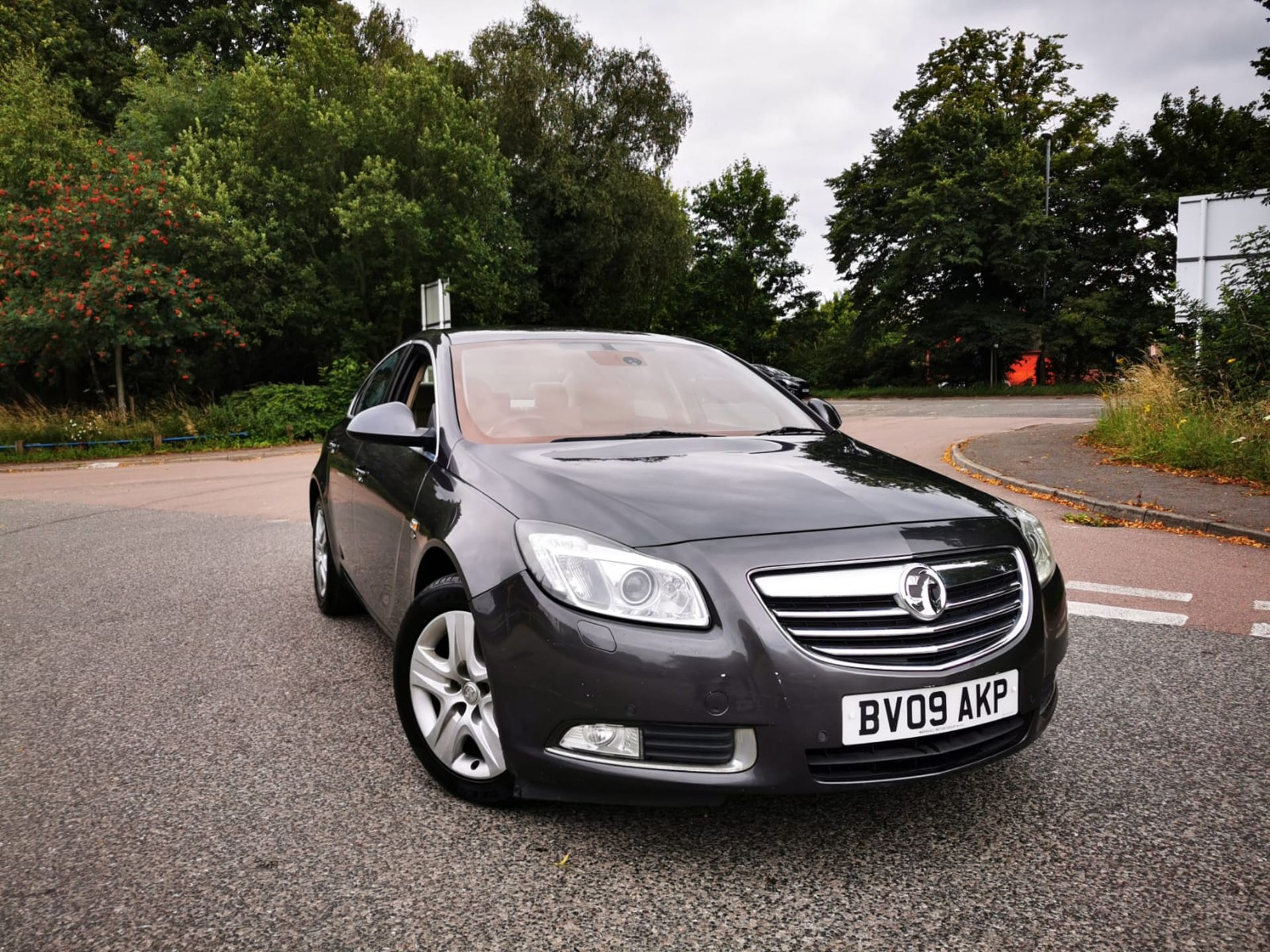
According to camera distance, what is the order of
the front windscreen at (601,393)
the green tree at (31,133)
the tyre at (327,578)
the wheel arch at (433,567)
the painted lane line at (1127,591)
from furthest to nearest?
1. the green tree at (31,133)
2. the painted lane line at (1127,591)
3. the tyre at (327,578)
4. the front windscreen at (601,393)
5. the wheel arch at (433,567)

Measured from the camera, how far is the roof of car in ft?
13.8

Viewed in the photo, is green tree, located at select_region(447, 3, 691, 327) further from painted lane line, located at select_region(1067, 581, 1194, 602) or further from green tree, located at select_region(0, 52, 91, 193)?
painted lane line, located at select_region(1067, 581, 1194, 602)

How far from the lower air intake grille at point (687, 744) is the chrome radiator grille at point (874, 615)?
0.32 metres

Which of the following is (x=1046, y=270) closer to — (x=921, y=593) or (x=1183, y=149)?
(x=1183, y=149)

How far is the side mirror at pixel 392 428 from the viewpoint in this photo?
3.53 metres

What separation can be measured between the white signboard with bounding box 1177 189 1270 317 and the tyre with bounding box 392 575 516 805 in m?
16.6

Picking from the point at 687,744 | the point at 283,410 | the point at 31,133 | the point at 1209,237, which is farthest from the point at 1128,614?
the point at 31,133

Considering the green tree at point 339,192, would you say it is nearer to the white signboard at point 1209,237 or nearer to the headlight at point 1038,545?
the white signboard at point 1209,237

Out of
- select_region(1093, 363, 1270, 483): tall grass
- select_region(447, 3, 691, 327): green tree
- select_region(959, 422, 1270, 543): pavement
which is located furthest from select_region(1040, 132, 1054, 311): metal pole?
select_region(959, 422, 1270, 543): pavement

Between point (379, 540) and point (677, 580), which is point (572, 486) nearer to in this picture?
point (677, 580)

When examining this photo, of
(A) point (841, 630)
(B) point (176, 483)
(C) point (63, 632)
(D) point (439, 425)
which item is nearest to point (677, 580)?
(A) point (841, 630)

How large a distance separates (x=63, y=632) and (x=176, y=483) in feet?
31.3

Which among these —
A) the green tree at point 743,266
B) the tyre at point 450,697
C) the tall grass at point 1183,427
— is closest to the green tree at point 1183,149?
the green tree at point 743,266

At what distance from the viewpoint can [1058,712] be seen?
3.72 metres
